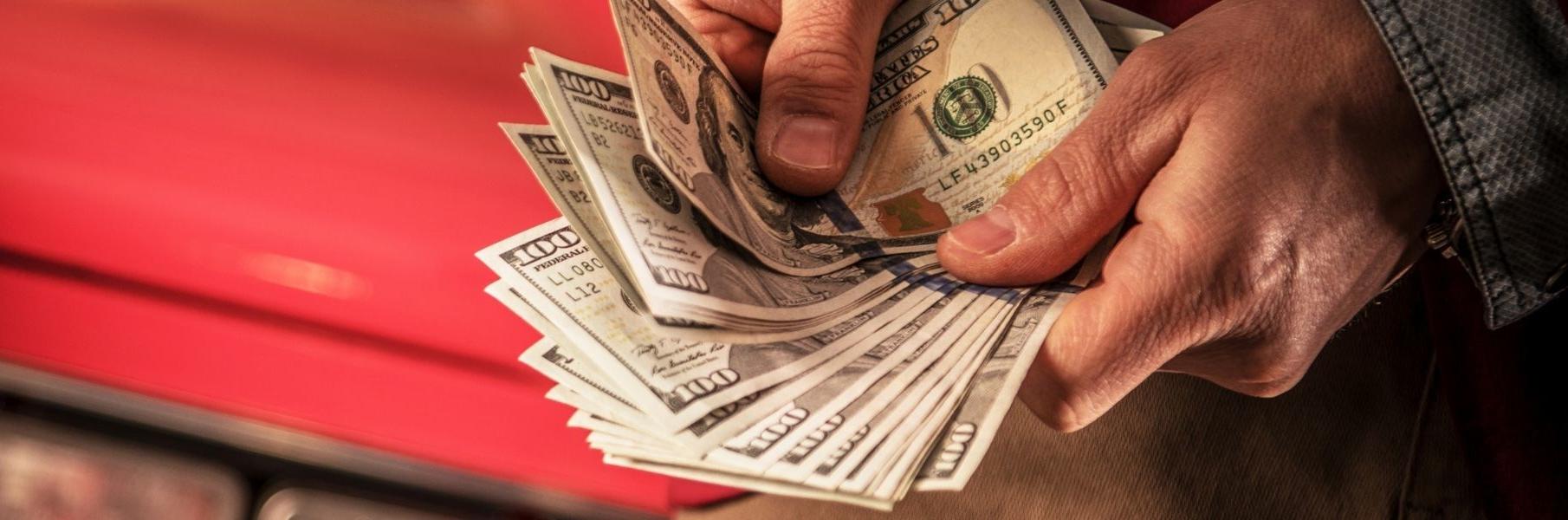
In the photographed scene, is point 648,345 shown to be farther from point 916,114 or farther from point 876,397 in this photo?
point 916,114

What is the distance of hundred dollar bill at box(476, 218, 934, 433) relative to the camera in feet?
2.01

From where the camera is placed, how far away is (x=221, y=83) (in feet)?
2.78

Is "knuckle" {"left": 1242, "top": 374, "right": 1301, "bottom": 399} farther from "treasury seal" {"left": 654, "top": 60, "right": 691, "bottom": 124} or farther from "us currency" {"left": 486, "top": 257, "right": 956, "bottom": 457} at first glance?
"treasury seal" {"left": 654, "top": 60, "right": 691, "bottom": 124}

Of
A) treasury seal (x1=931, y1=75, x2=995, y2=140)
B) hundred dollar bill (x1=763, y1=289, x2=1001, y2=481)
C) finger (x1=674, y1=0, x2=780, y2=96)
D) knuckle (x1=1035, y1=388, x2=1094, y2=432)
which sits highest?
finger (x1=674, y1=0, x2=780, y2=96)

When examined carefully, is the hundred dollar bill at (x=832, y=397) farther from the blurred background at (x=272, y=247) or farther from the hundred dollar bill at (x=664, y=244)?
the blurred background at (x=272, y=247)

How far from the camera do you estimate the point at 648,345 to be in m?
0.65

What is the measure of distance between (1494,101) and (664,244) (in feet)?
1.75

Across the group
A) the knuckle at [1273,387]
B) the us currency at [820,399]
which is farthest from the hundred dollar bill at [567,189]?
the knuckle at [1273,387]

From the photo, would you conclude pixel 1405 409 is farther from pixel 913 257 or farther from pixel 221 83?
pixel 221 83

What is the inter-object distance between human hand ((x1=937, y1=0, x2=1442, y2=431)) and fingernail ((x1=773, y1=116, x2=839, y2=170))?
0.14m

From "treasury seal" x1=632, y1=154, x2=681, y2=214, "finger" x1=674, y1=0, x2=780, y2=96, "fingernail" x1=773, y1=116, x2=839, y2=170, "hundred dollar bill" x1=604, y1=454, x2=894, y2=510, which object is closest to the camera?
"hundred dollar bill" x1=604, y1=454, x2=894, y2=510

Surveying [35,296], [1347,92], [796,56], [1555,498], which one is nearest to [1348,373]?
[1555,498]

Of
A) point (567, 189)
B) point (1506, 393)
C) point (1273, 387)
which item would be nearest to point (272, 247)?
point (567, 189)

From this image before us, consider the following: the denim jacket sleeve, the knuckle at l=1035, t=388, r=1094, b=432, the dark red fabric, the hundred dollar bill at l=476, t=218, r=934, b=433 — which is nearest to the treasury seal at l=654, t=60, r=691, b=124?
the hundred dollar bill at l=476, t=218, r=934, b=433
